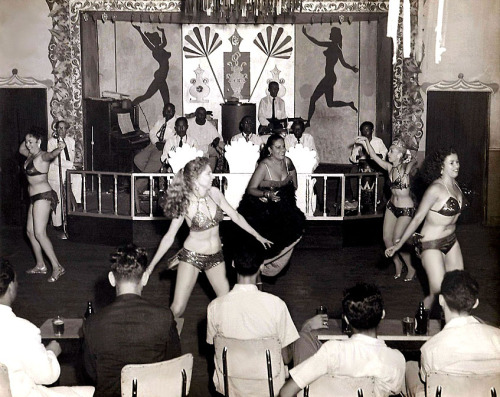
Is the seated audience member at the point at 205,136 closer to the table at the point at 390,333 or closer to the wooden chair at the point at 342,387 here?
the table at the point at 390,333

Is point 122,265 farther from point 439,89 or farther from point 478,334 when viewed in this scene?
point 439,89

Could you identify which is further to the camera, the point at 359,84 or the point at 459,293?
the point at 359,84

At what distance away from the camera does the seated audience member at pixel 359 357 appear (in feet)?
11.9

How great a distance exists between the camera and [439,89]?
12297mm

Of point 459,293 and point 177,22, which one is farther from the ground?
point 177,22

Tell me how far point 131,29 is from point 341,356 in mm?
11386

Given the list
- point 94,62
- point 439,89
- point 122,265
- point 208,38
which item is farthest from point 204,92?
point 122,265

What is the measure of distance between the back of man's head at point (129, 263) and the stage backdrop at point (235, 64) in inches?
405

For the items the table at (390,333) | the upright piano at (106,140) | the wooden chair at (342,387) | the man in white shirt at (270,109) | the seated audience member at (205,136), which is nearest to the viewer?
the wooden chair at (342,387)

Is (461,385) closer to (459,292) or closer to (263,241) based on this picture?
(459,292)

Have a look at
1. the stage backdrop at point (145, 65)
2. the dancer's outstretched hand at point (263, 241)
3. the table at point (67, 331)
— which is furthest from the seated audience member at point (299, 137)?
the table at point (67, 331)

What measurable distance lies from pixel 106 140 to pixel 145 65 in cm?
225

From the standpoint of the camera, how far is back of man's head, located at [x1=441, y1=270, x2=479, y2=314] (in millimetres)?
3927

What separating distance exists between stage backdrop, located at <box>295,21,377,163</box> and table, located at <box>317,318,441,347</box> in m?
9.31
